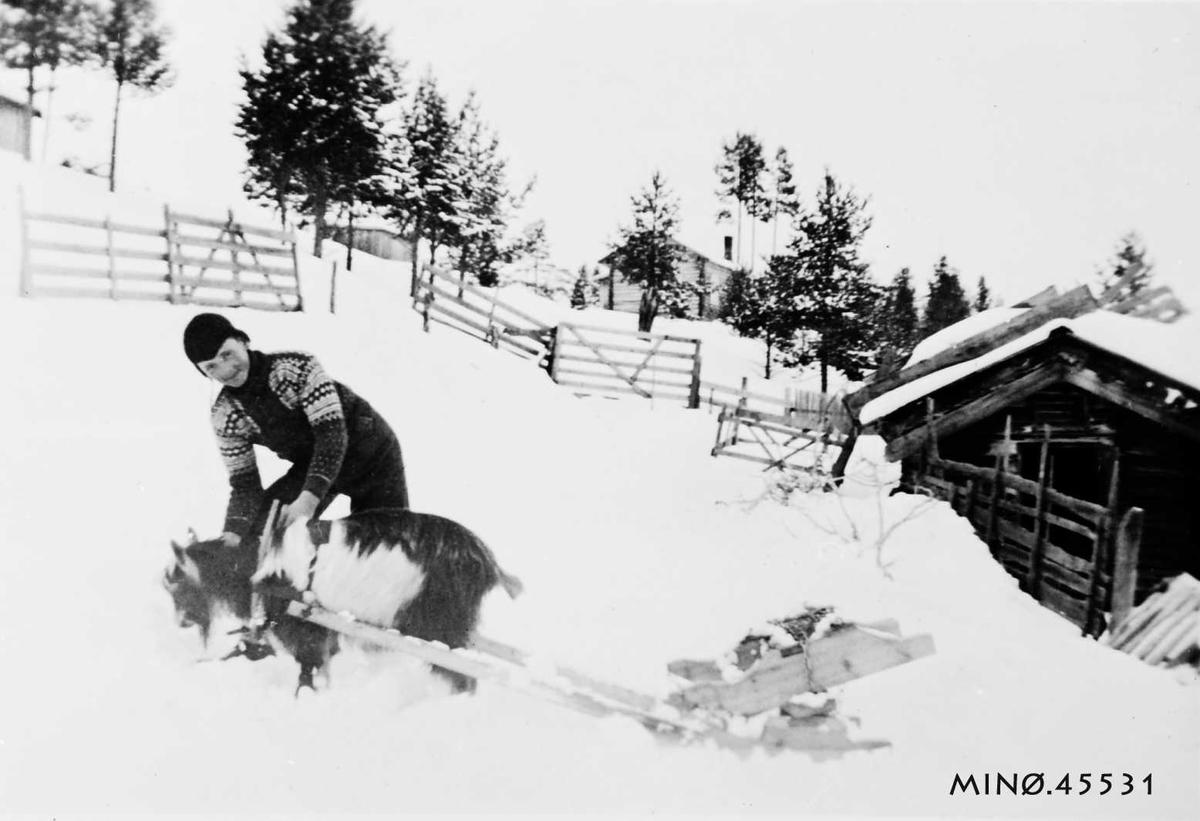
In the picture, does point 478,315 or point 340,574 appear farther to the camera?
point 478,315

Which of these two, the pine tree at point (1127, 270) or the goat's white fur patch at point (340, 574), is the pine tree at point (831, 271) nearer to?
the pine tree at point (1127, 270)

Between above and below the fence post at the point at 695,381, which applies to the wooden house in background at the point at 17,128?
above

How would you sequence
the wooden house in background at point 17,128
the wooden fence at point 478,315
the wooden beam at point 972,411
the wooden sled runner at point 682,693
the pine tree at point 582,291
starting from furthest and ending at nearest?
the pine tree at point 582,291 < the wooden fence at point 478,315 < the wooden beam at point 972,411 < the wooden house in background at point 17,128 < the wooden sled runner at point 682,693

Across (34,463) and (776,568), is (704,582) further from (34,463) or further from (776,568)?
(34,463)

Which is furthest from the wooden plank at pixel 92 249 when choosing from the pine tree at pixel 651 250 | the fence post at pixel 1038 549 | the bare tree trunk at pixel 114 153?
the fence post at pixel 1038 549

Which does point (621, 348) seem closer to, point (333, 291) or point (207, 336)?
point (333, 291)

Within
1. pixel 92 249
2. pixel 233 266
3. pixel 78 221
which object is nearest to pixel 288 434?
Answer: pixel 233 266
